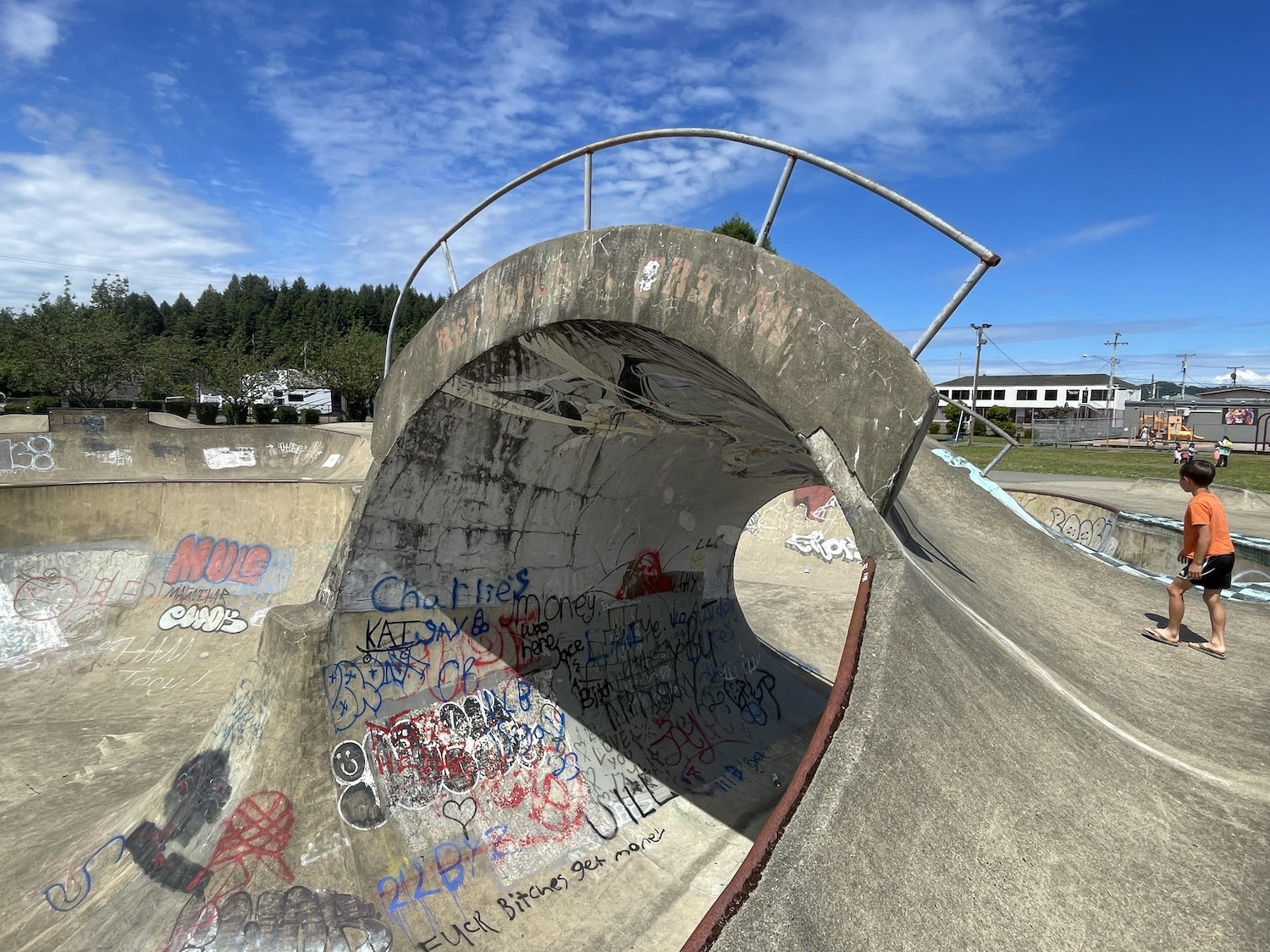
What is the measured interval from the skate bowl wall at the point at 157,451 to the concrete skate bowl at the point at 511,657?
15.6m

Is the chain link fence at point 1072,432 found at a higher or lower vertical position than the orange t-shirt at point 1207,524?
higher

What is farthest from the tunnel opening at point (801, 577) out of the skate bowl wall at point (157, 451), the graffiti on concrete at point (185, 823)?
the skate bowl wall at point (157, 451)

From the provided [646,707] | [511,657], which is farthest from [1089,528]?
[511,657]

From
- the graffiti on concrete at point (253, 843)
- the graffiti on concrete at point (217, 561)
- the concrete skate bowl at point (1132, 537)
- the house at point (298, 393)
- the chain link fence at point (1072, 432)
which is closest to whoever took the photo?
the graffiti on concrete at point (253, 843)

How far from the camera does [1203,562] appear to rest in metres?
4.84

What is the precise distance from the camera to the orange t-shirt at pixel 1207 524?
486 cm

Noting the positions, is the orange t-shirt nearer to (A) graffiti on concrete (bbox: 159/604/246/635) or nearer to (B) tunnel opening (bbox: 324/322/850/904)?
(B) tunnel opening (bbox: 324/322/850/904)

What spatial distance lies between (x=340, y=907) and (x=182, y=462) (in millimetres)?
21528

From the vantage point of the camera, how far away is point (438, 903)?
5188mm

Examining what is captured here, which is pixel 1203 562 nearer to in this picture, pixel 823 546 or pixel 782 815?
pixel 782 815

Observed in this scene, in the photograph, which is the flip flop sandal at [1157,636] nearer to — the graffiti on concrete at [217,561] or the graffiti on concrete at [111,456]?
the graffiti on concrete at [217,561]

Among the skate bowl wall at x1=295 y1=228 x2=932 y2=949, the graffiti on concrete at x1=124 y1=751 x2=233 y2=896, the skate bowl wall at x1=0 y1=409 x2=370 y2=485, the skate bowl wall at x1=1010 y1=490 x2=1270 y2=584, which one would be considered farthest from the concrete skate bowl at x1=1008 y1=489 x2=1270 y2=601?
the skate bowl wall at x1=0 y1=409 x2=370 y2=485

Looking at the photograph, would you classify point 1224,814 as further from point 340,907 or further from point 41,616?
point 41,616

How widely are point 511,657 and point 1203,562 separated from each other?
538 centimetres
